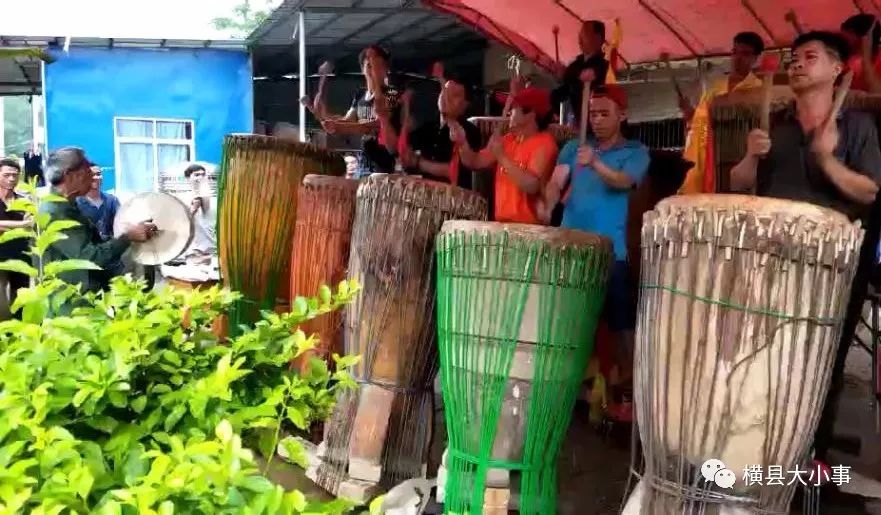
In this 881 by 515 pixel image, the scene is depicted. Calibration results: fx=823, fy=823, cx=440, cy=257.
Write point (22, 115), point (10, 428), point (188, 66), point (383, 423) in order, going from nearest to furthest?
1. point (10, 428)
2. point (383, 423)
3. point (188, 66)
4. point (22, 115)

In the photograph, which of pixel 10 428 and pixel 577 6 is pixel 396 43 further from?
pixel 10 428

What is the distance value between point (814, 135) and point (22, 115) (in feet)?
109

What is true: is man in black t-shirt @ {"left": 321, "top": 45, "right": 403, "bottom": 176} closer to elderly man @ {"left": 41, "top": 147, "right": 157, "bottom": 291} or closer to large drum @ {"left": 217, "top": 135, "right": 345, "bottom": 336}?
large drum @ {"left": 217, "top": 135, "right": 345, "bottom": 336}

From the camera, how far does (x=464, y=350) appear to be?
2.40m

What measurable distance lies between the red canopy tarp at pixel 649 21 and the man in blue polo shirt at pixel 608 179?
2221 mm

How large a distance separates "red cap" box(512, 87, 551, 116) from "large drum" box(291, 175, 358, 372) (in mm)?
726

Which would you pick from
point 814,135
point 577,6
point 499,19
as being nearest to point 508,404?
point 814,135

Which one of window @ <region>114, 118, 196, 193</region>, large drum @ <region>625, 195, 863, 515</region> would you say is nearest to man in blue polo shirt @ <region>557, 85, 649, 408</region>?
large drum @ <region>625, 195, 863, 515</region>

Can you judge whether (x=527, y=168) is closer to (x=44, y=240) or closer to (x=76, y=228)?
(x=76, y=228)

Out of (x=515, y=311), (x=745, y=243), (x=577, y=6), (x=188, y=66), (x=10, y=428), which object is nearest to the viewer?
(x=10, y=428)

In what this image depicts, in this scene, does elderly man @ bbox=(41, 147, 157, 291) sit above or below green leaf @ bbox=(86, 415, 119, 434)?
above

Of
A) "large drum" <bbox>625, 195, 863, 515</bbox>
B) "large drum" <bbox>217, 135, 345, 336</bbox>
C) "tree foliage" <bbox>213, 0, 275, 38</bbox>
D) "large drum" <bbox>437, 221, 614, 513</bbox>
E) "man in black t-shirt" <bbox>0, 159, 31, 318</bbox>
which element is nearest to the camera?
"large drum" <bbox>625, 195, 863, 515</bbox>

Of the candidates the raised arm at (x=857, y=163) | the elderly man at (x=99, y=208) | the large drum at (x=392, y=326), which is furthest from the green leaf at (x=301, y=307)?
the elderly man at (x=99, y=208)

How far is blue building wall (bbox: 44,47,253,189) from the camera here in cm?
962
